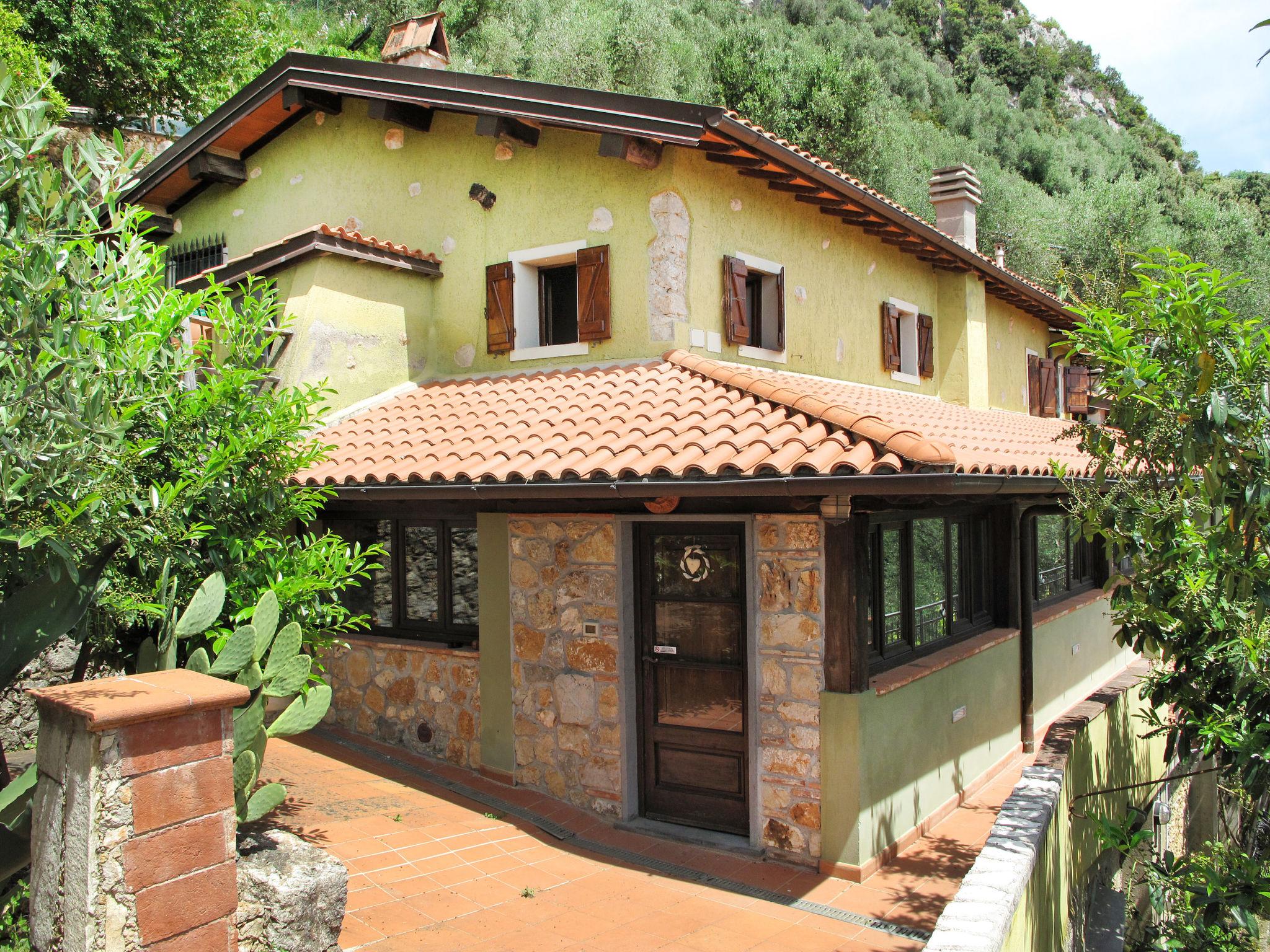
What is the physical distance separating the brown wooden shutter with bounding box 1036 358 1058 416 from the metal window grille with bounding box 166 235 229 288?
13.9 m

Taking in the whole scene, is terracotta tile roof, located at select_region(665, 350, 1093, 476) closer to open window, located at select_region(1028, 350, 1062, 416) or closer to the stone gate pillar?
the stone gate pillar

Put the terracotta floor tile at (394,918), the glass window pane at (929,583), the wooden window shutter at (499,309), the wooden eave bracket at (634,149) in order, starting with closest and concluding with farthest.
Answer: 1. the terracotta floor tile at (394,918)
2. the glass window pane at (929,583)
3. the wooden eave bracket at (634,149)
4. the wooden window shutter at (499,309)

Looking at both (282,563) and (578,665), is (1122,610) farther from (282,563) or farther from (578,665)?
(282,563)

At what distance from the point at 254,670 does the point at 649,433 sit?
3.16m

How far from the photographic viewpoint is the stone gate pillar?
3.20 meters

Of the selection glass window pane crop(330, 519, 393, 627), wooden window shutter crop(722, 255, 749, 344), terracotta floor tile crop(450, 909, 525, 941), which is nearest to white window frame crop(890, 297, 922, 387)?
wooden window shutter crop(722, 255, 749, 344)

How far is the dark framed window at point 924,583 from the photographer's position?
278 inches

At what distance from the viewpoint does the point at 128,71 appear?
67.8 feet

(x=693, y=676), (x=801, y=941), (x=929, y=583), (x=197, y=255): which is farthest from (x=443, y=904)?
(x=197, y=255)

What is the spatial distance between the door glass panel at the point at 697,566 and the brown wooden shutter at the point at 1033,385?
12.2 meters

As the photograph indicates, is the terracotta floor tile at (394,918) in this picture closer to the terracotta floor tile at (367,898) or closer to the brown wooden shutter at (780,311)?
the terracotta floor tile at (367,898)

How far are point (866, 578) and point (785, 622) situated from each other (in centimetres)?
64

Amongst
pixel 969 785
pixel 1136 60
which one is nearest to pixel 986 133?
pixel 1136 60

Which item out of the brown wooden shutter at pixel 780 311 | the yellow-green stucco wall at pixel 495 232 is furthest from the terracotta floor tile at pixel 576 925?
the brown wooden shutter at pixel 780 311
